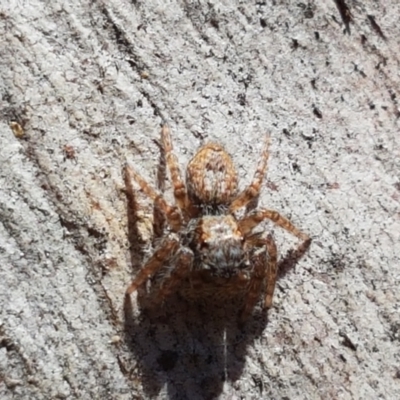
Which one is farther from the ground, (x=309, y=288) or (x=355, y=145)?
(x=355, y=145)

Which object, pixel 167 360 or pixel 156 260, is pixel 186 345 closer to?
pixel 167 360

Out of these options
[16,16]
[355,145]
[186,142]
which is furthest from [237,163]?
[16,16]

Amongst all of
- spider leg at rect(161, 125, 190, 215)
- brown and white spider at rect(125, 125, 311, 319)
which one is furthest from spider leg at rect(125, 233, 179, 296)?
spider leg at rect(161, 125, 190, 215)

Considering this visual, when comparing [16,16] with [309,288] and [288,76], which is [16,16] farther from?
[309,288]

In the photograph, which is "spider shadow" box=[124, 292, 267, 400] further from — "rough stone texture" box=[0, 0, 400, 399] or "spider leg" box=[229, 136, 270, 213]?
"spider leg" box=[229, 136, 270, 213]

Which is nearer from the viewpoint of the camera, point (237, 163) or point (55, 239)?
point (55, 239)

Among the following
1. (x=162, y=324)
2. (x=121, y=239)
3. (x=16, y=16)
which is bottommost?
(x=162, y=324)

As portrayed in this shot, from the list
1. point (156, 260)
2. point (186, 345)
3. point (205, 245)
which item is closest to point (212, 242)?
point (205, 245)
